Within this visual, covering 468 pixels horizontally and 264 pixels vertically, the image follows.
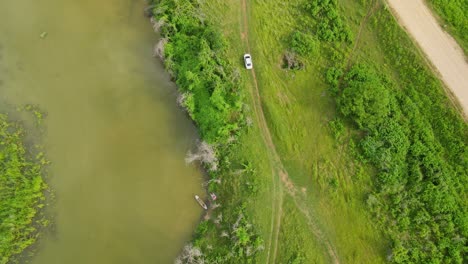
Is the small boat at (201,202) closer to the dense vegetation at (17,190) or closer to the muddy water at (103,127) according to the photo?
the muddy water at (103,127)

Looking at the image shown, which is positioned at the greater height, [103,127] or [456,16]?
[456,16]

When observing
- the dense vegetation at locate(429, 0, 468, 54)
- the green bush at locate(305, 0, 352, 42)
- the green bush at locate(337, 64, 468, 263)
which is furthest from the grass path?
the dense vegetation at locate(429, 0, 468, 54)

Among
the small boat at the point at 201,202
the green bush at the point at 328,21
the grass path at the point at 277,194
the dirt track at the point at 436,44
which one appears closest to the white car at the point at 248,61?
the grass path at the point at 277,194

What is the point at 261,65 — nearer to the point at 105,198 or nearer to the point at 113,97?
the point at 113,97

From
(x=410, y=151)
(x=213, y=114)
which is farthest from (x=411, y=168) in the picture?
(x=213, y=114)

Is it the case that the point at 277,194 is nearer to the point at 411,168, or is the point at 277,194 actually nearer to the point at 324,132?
the point at 324,132

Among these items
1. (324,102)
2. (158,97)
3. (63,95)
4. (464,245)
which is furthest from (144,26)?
(464,245)
